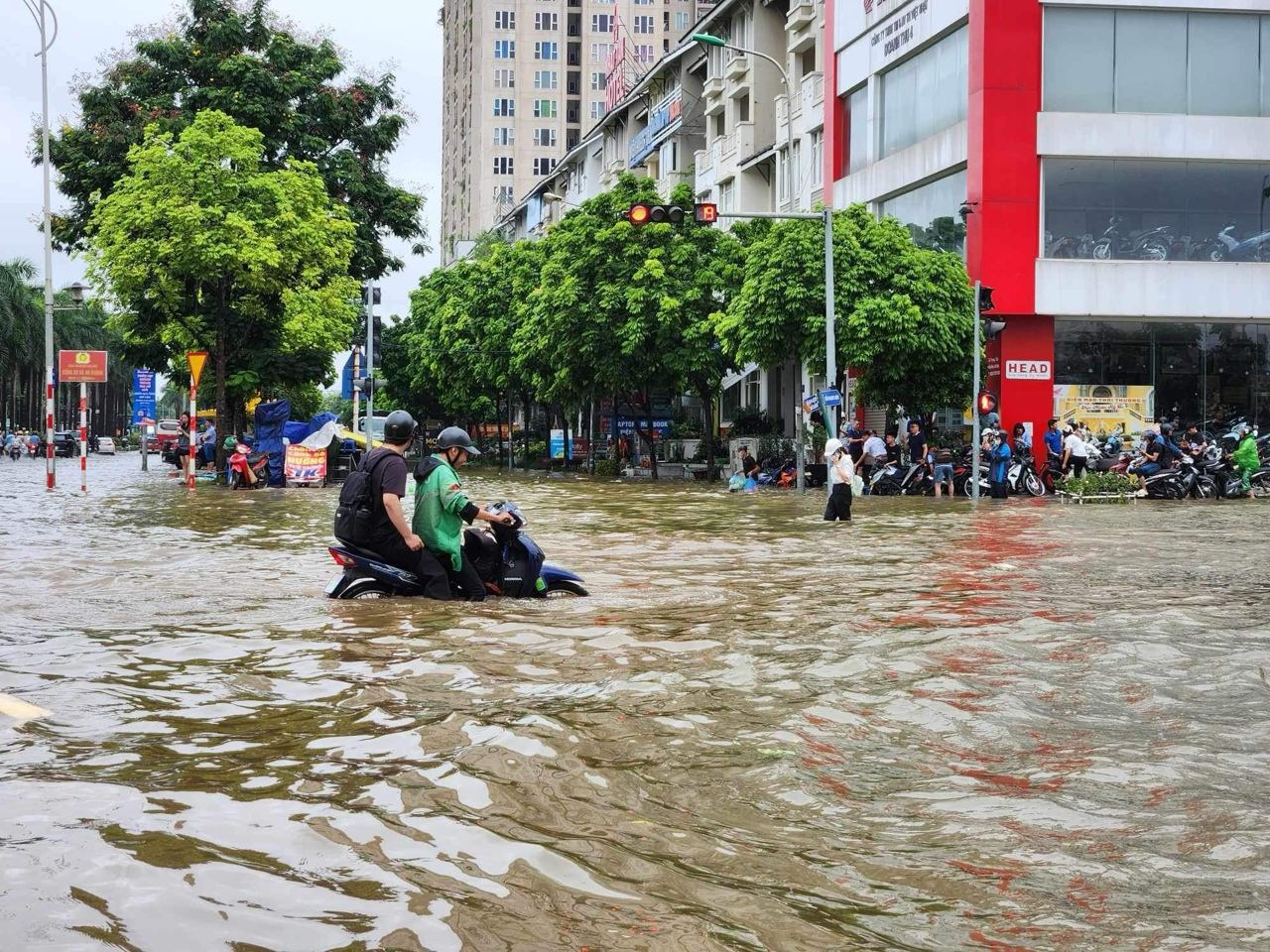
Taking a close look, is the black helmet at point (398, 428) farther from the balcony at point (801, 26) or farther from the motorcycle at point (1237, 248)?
the balcony at point (801, 26)

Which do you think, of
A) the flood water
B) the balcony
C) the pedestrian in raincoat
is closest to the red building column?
the pedestrian in raincoat

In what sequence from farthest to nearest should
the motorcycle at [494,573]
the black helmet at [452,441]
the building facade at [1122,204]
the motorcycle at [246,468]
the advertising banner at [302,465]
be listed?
the building facade at [1122,204] → the advertising banner at [302,465] → the motorcycle at [246,468] → the motorcycle at [494,573] → the black helmet at [452,441]

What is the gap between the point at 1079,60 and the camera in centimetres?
3694

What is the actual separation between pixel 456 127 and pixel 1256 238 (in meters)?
114

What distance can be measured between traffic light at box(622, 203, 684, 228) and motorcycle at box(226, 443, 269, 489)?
45.4ft

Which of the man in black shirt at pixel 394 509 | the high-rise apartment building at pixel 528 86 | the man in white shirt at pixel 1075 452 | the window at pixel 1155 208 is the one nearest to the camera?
the man in black shirt at pixel 394 509

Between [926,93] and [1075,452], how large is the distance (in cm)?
1188

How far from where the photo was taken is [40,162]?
43500 millimetres

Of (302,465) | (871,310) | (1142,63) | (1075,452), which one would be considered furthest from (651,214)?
(1142,63)

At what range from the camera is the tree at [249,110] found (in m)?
43.4

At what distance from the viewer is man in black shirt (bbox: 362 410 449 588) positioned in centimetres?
1073

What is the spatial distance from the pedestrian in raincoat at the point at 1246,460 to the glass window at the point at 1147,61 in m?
9.60

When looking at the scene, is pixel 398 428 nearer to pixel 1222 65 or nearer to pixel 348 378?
pixel 348 378

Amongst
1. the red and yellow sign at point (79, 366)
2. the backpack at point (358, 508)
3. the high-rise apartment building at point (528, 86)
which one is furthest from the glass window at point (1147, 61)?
the high-rise apartment building at point (528, 86)
